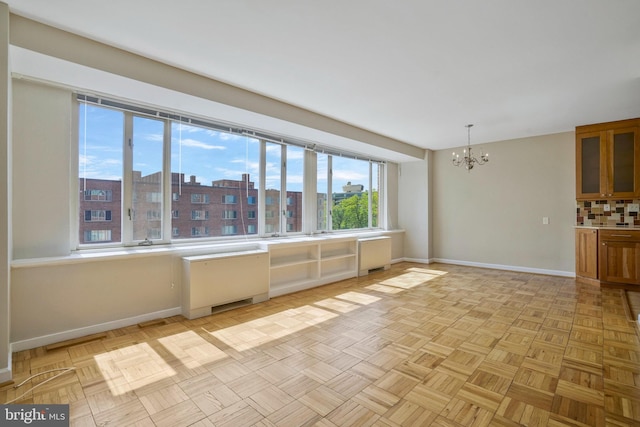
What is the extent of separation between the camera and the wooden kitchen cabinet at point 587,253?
4930mm

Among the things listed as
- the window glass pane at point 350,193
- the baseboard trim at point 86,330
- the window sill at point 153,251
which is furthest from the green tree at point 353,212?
the baseboard trim at point 86,330

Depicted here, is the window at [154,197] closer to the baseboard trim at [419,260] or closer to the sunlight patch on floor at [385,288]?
the sunlight patch on floor at [385,288]

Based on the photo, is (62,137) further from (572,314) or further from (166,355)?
(572,314)

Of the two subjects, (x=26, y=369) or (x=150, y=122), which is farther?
(x=150, y=122)

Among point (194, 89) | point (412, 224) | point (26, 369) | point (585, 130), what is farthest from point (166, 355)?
point (585, 130)

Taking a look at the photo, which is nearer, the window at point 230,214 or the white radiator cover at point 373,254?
the window at point 230,214

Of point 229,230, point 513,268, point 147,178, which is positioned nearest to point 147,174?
point 147,178

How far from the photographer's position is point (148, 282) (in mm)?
3371

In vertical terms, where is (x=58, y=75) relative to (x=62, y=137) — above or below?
above

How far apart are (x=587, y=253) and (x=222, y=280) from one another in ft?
18.6

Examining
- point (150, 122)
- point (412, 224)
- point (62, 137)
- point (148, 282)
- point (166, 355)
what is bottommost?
point (166, 355)

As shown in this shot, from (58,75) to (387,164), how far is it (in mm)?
5888

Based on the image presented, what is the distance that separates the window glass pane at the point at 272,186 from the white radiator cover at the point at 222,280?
87cm

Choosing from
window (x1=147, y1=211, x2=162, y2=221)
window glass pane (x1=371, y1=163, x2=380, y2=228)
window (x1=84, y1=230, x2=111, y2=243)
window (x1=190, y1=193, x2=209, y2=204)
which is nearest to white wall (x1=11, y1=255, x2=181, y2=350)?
window (x1=84, y1=230, x2=111, y2=243)
